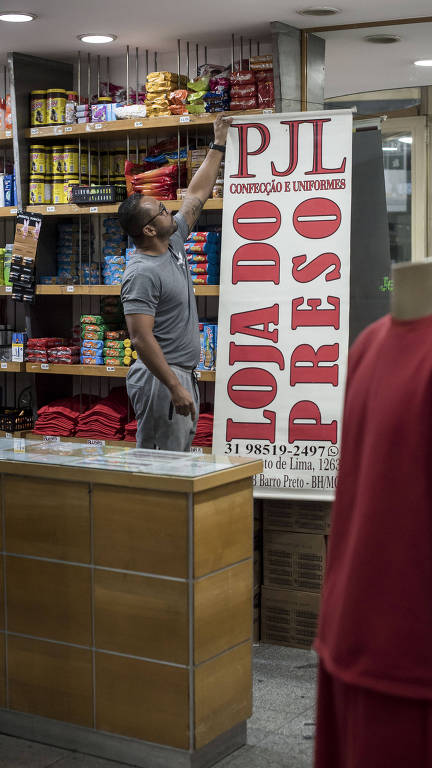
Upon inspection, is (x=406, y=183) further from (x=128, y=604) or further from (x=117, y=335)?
(x=128, y=604)

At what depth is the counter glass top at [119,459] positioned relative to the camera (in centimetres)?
311

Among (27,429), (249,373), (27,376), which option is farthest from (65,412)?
(249,373)

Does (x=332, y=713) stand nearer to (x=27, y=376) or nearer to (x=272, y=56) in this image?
(x=272, y=56)

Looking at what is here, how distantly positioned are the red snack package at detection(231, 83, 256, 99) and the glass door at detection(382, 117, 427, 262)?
83 centimetres

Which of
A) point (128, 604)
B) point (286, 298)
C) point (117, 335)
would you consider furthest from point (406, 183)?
point (128, 604)

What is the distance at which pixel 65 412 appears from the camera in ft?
18.1

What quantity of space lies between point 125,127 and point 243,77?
28.6 inches

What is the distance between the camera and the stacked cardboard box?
441cm

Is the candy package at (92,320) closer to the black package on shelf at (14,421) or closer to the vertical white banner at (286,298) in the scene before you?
the black package on shelf at (14,421)

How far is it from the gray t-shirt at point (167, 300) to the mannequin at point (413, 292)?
272cm

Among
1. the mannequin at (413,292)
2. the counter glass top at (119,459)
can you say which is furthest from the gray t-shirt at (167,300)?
the mannequin at (413,292)

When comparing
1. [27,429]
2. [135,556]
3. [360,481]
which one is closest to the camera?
[360,481]

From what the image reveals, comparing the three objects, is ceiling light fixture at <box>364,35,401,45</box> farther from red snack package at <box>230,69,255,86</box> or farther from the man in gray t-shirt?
the man in gray t-shirt

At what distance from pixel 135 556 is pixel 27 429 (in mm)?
2795
